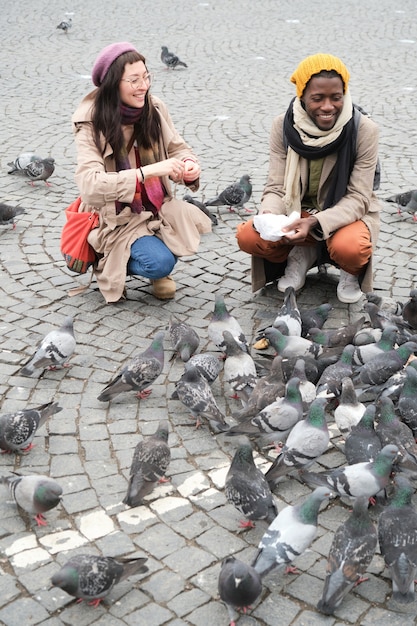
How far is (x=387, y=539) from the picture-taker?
160 inches

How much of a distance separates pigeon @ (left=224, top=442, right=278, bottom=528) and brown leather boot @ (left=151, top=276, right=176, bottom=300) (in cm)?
279

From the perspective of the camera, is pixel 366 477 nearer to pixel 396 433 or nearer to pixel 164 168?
pixel 396 433

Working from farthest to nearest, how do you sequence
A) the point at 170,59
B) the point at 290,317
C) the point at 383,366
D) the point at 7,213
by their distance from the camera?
1. the point at 170,59
2. the point at 7,213
3. the point at 290,317
4. the point at 383,366

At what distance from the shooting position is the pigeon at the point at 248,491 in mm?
4375

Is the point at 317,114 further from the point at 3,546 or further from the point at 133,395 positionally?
the point at 3,546

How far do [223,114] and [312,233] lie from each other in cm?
662

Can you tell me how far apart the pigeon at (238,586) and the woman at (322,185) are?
328 centimetres

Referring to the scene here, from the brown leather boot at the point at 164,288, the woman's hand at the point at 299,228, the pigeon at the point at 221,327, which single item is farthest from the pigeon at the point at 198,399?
the brown leather boot at the point at 164,288

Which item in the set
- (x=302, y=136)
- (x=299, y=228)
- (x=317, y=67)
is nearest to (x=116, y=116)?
(x=302, y=136)

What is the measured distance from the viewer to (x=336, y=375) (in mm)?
5555

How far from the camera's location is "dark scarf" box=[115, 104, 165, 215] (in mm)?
6668

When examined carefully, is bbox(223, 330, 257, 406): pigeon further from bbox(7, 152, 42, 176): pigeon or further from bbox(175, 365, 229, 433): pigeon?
bbox(7, 152, 42, 176): pigeon

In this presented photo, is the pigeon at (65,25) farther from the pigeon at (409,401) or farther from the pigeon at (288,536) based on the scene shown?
the pigeon at (288,536)

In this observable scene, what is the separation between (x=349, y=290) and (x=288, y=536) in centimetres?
333
